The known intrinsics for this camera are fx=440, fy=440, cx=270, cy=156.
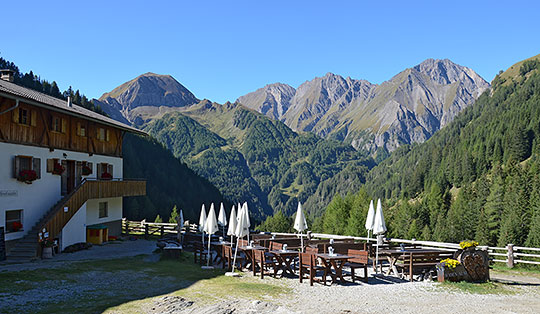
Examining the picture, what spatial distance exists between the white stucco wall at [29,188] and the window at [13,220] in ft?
0.77

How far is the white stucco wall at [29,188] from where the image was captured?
22453 mm

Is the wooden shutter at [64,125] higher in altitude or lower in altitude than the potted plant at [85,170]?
higher

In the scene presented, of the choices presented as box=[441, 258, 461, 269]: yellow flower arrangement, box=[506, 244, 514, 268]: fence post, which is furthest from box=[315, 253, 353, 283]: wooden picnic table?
box=[506, 244, 514, 268]: fence post

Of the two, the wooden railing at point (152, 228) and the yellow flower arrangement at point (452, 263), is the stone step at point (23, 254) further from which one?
the yellow flower arrangement at point (452, 263)

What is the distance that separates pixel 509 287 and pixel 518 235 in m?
65.1

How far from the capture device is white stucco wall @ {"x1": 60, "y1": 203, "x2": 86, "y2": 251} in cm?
2566

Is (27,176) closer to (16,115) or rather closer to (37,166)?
(37,166)

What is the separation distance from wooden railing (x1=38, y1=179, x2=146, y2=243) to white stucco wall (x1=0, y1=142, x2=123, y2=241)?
664 millimetres

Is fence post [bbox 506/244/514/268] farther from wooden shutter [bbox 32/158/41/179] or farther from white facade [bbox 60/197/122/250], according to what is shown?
wooden shutter [bbox 32/158/41/179]

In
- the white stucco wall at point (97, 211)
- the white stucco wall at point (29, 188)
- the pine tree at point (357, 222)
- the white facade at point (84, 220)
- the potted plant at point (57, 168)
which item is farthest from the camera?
the pine tree at point (357, 222)

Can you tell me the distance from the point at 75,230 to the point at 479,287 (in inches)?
885

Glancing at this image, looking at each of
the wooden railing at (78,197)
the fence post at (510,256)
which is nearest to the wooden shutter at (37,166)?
the wooden railing at (78,197)

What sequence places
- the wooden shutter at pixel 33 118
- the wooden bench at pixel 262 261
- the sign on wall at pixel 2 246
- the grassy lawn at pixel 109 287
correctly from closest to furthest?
the grassy lawn at pixel 109 287
the wooden bench at pixel 262 261
the sign on wall at pixel 2 246
the wooden shutter at pixel 33 118

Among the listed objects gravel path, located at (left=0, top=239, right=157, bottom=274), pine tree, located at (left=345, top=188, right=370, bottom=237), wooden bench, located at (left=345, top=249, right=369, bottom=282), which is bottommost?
pine tree, located at (left=345, top=188, right=370, bottom=237)
